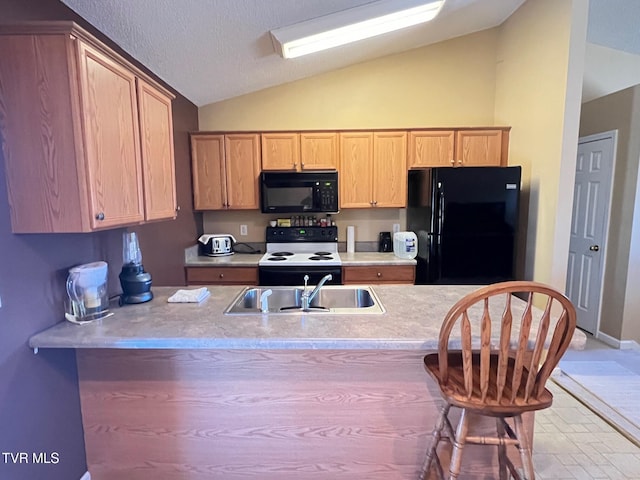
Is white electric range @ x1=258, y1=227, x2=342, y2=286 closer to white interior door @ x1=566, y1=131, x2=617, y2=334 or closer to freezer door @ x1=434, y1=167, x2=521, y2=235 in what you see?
freezer door @ x1=434, y1=167, x2=521, y2=235

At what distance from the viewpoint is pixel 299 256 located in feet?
11.5

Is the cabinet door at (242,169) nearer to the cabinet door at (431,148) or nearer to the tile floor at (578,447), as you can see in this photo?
the cabinet door at (431,148)

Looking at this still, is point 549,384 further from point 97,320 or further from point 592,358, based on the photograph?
point 97,320

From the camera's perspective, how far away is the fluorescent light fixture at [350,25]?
245 centimetres

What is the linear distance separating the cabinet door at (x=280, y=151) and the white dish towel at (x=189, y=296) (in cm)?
181

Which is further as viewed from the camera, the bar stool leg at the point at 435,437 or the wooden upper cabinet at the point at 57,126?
the bar stool leg at the point at 435,437

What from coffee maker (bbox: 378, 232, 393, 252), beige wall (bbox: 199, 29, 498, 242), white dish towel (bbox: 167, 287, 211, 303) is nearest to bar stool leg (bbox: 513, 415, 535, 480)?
white dish towel (bbox: 167, 287, 211, 303)

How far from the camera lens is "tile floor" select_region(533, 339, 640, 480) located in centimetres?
184

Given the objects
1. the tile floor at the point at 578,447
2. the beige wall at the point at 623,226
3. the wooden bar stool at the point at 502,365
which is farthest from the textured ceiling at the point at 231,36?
the tile floor at the point at 578,447

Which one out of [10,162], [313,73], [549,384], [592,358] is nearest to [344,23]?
[313,73]

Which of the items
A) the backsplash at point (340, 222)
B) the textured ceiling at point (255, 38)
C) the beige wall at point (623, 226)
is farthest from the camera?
the backsplash at point (340, 222)

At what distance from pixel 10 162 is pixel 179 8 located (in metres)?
1.24

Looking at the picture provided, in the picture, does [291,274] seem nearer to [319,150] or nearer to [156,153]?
[319,150]

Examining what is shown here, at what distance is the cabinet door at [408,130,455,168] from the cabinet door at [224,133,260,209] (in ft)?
5.05
